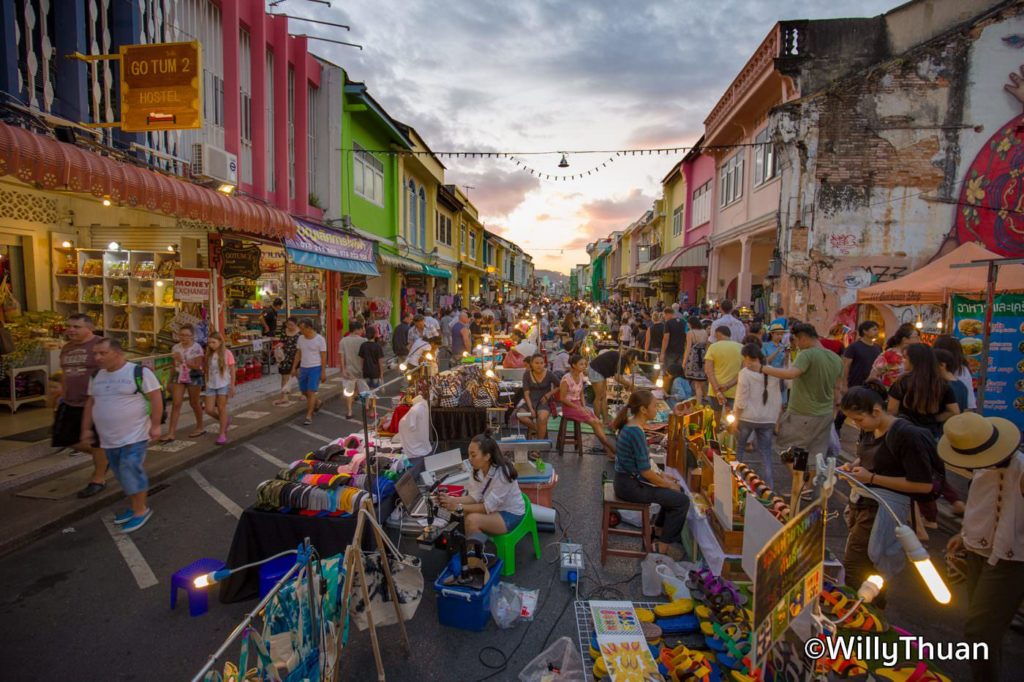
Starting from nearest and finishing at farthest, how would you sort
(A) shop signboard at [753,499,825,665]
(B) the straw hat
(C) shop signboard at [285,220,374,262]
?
1. (A) shop signboard at [753,499,825,665]
2. (B) the straw hat
3. (C) shop signboard at [285,220,374,262]

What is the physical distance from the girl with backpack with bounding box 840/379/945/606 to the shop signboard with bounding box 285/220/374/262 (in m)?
10.4

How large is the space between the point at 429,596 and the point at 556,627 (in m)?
1.17

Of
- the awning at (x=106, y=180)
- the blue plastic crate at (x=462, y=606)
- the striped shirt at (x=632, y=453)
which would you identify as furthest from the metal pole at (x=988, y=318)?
the awning at (x=106, y=180)

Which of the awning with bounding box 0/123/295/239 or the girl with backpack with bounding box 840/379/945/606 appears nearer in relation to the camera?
the girl with backpack with bounding box 840/379/945/606

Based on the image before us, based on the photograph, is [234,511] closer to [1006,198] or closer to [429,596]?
[429,596]

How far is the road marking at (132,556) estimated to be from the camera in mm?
4441

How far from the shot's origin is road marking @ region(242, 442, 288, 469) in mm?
7349

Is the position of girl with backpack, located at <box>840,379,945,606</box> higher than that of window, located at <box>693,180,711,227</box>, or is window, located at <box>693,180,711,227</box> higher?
window, located at <box>693,180,711,227</box>

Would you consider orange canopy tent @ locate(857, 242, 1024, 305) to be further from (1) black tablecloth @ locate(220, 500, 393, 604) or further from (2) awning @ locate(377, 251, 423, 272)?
(2) awning @ locate(377, 251, 423, 272)

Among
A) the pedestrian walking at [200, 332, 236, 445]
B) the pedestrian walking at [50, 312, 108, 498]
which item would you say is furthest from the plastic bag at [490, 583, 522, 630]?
the pedestrian walking at [200, 332, 236, 445]

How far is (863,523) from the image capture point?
3.97m

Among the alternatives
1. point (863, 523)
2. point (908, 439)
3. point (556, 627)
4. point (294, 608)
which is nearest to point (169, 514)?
point (294, 608)

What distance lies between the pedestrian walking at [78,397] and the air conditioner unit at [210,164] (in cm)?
407

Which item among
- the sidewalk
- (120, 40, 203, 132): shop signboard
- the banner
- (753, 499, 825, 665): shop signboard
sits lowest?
the sidewalk
